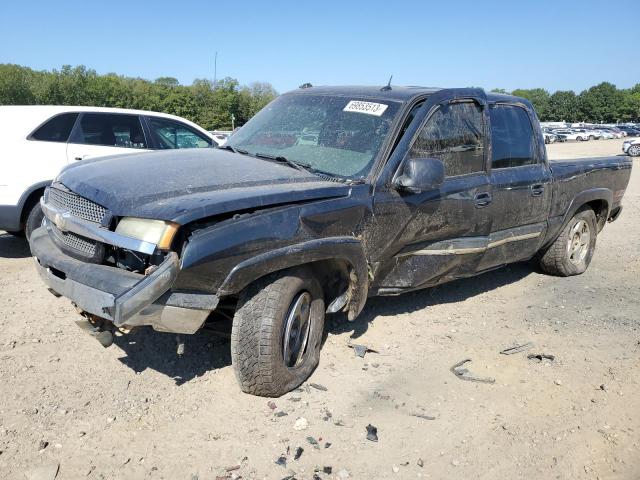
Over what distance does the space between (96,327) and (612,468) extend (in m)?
3.03

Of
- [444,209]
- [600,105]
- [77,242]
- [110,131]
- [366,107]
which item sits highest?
[600,105]

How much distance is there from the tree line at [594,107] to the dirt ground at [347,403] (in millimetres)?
131406

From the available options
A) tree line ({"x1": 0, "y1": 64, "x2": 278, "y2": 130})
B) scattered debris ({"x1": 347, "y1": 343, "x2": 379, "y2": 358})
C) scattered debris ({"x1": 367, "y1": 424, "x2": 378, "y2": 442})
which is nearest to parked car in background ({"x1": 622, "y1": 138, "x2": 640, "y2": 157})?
scattered debris ({"x1": 347, "y1": 343, "x2": 379, "y2": 358})

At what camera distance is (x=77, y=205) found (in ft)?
11.6

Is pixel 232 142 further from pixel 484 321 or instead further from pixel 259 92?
pixel 259 92

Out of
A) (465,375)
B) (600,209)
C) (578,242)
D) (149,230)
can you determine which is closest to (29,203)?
(149,230)

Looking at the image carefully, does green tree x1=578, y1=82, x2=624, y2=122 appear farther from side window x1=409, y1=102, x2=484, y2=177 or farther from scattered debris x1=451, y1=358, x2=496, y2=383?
scattered debris x1=451, y1=358, x2=496, y2=383

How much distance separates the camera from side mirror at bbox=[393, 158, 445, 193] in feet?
12.5

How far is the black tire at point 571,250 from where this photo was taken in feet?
20.3

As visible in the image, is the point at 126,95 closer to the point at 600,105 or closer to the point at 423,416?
the point at 423,416

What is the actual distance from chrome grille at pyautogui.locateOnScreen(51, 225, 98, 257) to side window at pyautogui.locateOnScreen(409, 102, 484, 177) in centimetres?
Result: 221

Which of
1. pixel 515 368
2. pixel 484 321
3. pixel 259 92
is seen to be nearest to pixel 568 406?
pixel 515 368

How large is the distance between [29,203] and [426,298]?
14.8 ft

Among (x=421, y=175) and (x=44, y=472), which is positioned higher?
(x=421, y=175)
